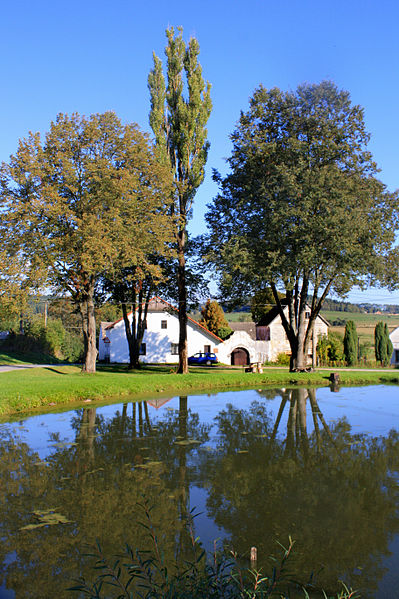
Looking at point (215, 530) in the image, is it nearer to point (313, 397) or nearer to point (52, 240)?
point (313, 397)

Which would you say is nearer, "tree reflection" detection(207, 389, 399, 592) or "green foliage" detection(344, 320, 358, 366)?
"tree reflection" detection(207, 389, 399, 592)

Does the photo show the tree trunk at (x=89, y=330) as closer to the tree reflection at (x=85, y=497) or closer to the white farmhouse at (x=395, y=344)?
the tree reflection at (x=85, y=497)

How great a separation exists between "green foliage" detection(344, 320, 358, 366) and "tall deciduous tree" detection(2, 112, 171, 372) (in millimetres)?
32053

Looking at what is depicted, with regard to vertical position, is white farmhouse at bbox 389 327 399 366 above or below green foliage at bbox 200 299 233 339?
below

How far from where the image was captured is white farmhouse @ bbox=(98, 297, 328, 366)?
185 ft

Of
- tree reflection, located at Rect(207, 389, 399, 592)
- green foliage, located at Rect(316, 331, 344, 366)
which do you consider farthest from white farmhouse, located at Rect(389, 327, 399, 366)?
tree reflection, located at Rect(207, 389, 399, 592)

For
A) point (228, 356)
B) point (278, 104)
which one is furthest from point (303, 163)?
point (228, 356)

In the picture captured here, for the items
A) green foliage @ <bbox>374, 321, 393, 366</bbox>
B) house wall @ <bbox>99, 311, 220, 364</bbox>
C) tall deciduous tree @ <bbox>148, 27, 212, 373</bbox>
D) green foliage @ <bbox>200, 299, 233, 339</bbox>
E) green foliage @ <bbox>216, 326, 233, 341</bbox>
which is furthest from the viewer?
green foliage @ <bbox>200, 299, 233, 339</bbox>

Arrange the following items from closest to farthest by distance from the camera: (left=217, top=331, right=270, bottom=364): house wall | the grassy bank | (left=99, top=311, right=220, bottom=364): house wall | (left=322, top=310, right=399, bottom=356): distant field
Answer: the grassy bank → (left=99, top=311, right=220, bottom=364): house wall → (left=217, top=331, right=270, bottom=364): house wall → (left=322, top=310, right=399, bottom=356): distant field

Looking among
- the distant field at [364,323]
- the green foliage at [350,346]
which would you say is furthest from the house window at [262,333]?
the distant field at [364,323]

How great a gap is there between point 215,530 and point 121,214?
24.8 metres

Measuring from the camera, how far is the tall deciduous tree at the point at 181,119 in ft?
105

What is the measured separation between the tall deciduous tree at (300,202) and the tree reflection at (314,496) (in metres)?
14.4

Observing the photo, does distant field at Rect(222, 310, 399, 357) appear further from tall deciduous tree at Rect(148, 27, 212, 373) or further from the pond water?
the pond water
